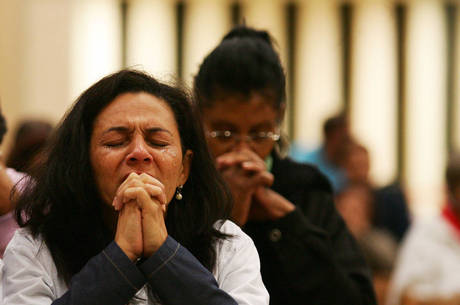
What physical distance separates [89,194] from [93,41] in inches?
293

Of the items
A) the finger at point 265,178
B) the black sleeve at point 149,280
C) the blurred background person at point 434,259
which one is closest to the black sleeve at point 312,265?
the finger at point 265,178

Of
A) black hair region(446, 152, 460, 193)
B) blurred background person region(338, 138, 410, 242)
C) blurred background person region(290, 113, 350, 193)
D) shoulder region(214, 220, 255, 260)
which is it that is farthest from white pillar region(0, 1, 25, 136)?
shoulder region(214, 220, 255, 260)

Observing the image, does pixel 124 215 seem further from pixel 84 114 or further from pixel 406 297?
pixel 406 297

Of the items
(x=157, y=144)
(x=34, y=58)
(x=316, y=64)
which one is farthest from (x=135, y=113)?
(x=316, y=64)

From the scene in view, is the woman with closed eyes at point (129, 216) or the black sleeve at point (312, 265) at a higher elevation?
the woman with closed eyes at point (129, 216)

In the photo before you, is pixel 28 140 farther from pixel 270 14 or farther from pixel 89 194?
pixel 270 14

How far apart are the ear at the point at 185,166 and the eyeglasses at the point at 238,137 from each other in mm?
355

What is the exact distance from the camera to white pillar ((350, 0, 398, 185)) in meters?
10.1

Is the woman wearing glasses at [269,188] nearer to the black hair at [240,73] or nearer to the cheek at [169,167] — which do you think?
the black hair at [240,73]

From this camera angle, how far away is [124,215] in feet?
6.80

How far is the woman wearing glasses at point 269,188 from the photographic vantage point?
2.68 m

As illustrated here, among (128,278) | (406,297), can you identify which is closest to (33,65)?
(406,297)

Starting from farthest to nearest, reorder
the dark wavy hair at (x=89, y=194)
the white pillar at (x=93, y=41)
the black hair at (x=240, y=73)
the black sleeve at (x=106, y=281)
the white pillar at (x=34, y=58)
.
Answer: the white pillar at (x=93, y=41) → the white pillar at (x=34, y=58) → the black hair at (x=240, y=73) → the dark wavy hair at (x=89, y=194) → the black sleeve at (x=106, y=281)

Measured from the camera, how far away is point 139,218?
2.07m
